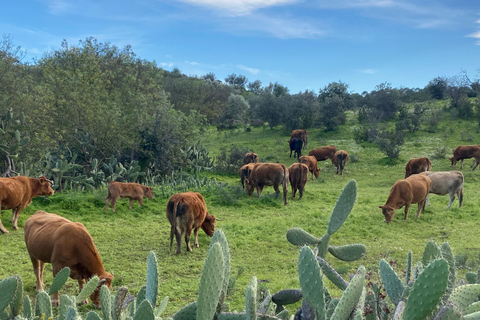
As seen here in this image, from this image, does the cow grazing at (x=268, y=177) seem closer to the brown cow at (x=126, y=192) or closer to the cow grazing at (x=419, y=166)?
the brown cow at (x=126, y=192)

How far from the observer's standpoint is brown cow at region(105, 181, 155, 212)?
13242 mm

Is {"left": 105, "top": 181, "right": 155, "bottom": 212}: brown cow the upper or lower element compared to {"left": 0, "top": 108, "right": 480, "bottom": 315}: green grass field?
upper

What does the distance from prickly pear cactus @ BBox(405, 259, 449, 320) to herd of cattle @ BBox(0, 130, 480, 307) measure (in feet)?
16.5

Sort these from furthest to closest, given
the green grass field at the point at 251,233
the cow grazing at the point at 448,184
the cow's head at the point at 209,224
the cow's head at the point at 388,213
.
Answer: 1. the cow grazing at the point at 448,184
2. the cow's head at the point at 388,213
3. the cow's head at the point at 209,224
4. the green grass field at the point at 251,233

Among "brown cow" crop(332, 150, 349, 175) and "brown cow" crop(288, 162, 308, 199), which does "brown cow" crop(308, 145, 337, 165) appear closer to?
"brown cow" crop(332, 150, 349, 175)

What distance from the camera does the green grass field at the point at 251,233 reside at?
8.21 metres

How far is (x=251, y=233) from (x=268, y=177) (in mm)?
4962

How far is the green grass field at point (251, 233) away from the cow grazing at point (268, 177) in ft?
1.67

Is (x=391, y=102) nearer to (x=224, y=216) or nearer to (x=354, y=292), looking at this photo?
(x=224, y=216)

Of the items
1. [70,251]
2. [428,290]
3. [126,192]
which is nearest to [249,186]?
[126,192]

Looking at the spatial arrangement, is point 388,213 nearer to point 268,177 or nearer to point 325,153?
point 268,177

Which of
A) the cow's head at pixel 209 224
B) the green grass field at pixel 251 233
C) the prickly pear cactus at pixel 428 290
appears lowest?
the green grass field at pixel 251 233

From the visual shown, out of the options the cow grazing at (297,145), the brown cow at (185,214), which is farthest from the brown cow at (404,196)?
the cow grazing at (297,145)

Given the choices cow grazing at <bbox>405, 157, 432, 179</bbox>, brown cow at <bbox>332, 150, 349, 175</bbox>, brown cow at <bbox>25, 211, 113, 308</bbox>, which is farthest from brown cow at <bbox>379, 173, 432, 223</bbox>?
brown cow at <bbox>25, 211, 113, 308</bbox>
